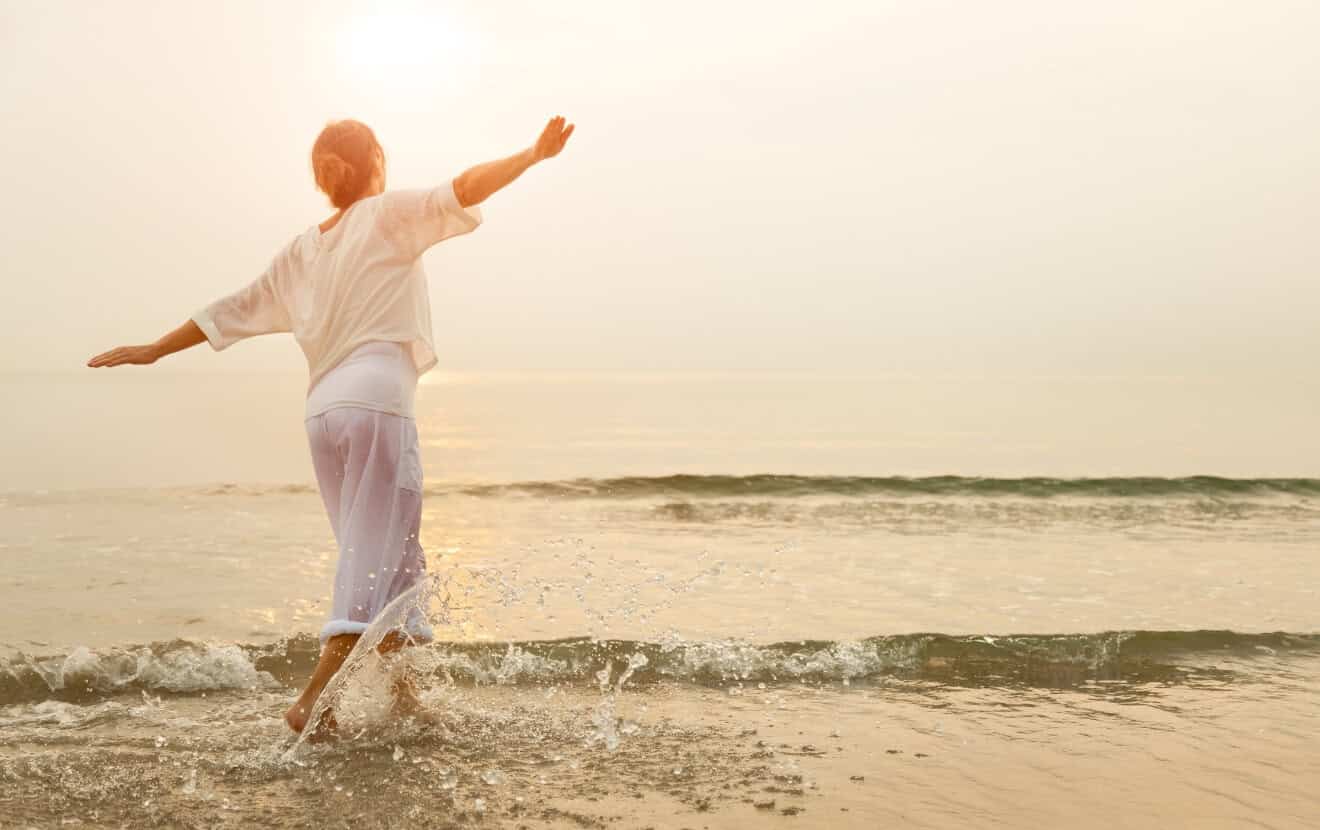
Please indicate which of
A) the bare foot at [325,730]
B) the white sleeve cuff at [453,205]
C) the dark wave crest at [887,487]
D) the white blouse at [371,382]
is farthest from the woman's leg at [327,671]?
the dark wave crest at [887,487]

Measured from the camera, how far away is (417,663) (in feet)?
19.3

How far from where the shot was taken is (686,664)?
5.91 m

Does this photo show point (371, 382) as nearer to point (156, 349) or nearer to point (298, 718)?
point (156, 349)

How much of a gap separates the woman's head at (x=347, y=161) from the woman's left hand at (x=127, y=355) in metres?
0.90

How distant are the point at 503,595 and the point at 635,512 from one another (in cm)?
682

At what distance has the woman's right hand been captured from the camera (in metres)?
3.89

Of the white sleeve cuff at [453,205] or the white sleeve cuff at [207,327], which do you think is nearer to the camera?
the white sleeve cuff at [453,205]

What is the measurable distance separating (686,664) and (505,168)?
2.86 m

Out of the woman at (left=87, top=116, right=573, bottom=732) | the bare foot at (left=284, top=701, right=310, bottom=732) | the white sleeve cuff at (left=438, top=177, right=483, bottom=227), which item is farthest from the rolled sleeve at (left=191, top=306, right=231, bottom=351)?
the bare foot at (left=284, top=701, right=310, bottom=732)

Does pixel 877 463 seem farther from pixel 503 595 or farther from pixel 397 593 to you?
A: pixel 397 593

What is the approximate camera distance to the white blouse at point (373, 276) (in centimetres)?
424

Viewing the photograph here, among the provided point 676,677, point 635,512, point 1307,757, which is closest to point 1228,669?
point 1307,757

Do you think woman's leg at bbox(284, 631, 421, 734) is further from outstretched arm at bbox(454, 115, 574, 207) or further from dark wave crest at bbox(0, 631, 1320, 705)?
outstretched arm at bbox(454, 115, 574, 207)

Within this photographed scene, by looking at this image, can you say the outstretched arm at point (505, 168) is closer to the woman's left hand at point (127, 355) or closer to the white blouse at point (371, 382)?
the white blouse at point (371, 382)
